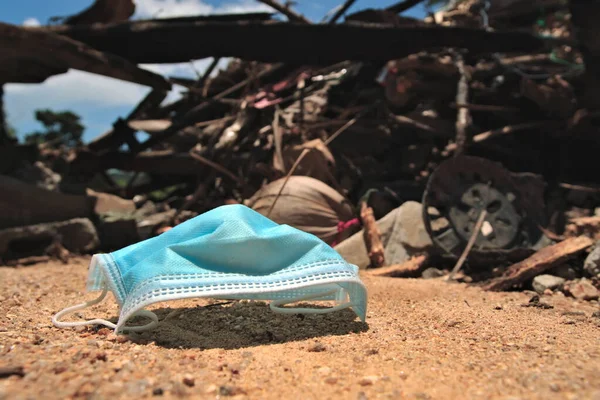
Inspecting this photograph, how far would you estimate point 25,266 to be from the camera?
424 cm

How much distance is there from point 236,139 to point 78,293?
8.25ft

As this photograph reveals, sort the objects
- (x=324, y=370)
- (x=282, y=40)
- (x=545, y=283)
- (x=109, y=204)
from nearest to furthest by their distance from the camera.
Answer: (x=324, y=370) → (x=545, y=283) → (x=282, y=40) → (x=109, y=204)

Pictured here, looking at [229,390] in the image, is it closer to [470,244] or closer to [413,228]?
[470,244]

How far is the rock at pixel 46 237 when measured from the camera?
443 cm

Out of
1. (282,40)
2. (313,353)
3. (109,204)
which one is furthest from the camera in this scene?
(109,204)

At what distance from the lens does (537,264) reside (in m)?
3.05

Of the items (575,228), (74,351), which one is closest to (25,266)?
(74,351)

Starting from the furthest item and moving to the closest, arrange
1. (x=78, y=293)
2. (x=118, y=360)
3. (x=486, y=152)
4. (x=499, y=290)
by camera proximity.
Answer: (x=486, y=152), (x=499, y=290), (x=78, y=293), (x=118, y=360)

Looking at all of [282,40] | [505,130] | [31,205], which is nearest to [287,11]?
[282,40]

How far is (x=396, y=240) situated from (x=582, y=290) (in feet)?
4.54

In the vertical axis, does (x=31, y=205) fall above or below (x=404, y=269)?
above

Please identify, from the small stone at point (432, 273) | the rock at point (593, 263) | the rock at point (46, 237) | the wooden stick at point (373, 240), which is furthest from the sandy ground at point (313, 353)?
the rock at point (46, 237)

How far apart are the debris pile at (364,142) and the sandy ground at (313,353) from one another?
1185mm

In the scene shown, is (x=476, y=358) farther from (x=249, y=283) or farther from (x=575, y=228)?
(x=575, y=228)
